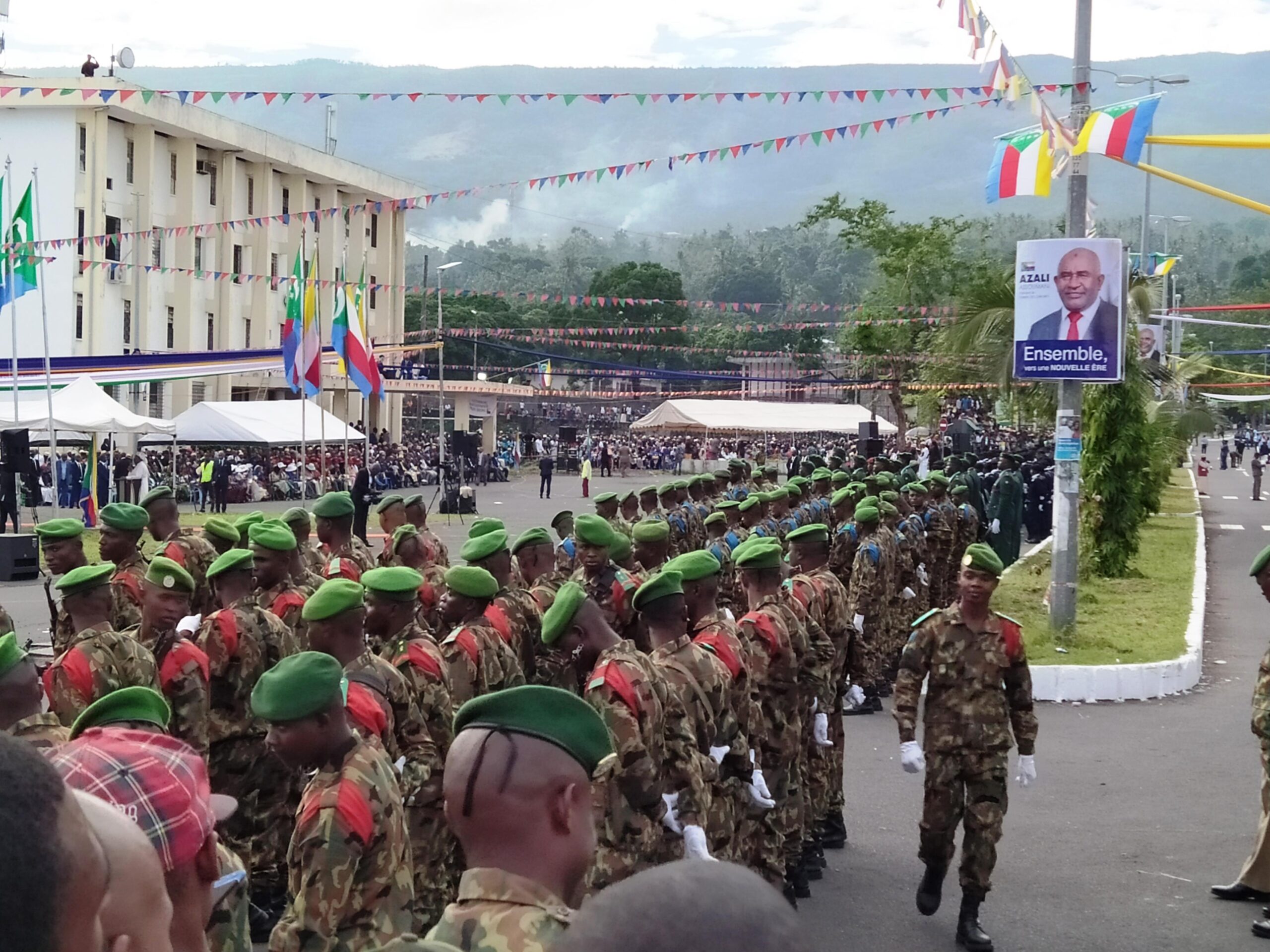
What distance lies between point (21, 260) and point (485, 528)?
49.9 feet

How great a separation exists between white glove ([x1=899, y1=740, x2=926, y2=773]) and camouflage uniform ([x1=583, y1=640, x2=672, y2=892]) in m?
2.33

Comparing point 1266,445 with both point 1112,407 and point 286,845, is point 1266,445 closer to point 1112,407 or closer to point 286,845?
point 1112,407

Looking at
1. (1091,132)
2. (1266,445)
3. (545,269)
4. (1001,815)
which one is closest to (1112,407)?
(1091,132)

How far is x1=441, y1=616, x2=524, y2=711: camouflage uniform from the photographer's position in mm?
6262

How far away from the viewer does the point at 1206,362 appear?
43.0m

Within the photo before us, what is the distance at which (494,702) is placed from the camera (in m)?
3.16

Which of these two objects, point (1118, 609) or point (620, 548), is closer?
point (620, 548)

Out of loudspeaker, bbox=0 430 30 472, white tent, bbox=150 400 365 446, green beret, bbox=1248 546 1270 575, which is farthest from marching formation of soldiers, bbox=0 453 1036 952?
white tent, bbox=150 400 365 446

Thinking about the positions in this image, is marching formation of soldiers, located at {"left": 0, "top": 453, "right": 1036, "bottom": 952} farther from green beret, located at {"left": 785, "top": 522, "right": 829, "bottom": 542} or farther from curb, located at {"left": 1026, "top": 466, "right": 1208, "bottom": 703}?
curb, located at {"left": 1026, "top": 466, "right": 1208, "bottom": 703}

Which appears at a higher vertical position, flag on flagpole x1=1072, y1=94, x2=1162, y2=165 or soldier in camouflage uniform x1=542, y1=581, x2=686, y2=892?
flag on flagpole x1=1072, y1=94, x2=1162, y2=165

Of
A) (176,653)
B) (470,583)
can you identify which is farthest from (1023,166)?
(176,653)

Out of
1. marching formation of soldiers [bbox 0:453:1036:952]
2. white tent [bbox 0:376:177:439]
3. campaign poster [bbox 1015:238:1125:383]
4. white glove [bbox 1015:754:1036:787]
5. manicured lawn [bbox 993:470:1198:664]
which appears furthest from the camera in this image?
white tent [bbox 0:376:177:439]

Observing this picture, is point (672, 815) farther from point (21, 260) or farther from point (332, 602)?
point (21, 260)

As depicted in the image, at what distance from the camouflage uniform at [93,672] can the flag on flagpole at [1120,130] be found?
10265 millimetres
